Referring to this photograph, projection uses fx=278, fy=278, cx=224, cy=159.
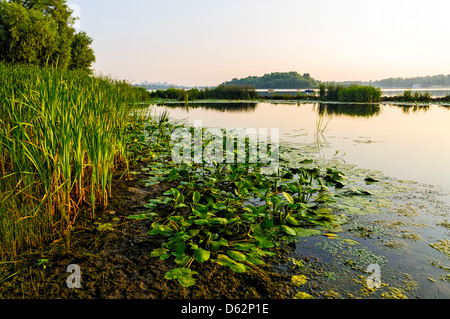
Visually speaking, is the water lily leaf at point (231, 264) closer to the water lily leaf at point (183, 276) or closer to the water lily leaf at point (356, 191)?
the water lily leaf at point (183, 276)

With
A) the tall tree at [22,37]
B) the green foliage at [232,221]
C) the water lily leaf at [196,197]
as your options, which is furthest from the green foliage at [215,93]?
the water lily leaf at [196,197]

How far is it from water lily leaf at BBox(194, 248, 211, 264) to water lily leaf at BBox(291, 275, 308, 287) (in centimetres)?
60

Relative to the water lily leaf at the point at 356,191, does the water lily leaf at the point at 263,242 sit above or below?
below

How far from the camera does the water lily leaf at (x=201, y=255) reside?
192 cm

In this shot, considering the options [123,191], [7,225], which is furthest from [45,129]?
[123,191]

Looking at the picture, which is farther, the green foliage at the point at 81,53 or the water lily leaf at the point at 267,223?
the green foliage at the point at 81,53

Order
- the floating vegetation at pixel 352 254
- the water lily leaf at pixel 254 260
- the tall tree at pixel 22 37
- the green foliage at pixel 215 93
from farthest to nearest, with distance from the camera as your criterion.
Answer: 1. the green foliage at pixel 215 93
2. the tall tree at pixel 22 37
3. the floating vegetation at pixel 352 254
4. the water lily leaf at pixel 254 260

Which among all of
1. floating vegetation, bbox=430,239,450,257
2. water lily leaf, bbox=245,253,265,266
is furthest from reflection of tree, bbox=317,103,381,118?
water lily leaf, bbox=245,253,265,266

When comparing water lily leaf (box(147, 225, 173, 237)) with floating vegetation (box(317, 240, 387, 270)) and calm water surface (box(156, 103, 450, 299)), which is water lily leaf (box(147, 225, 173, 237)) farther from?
floating vegetation (box(317, 240, 387, 270))

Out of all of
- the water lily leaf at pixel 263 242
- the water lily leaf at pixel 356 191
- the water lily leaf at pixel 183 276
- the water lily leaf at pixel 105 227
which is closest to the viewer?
the water lily leaf at pixel 183 276

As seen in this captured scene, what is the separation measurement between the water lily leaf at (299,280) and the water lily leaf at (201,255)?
1.96ft

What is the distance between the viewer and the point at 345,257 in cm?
217

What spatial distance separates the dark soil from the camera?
164cm
